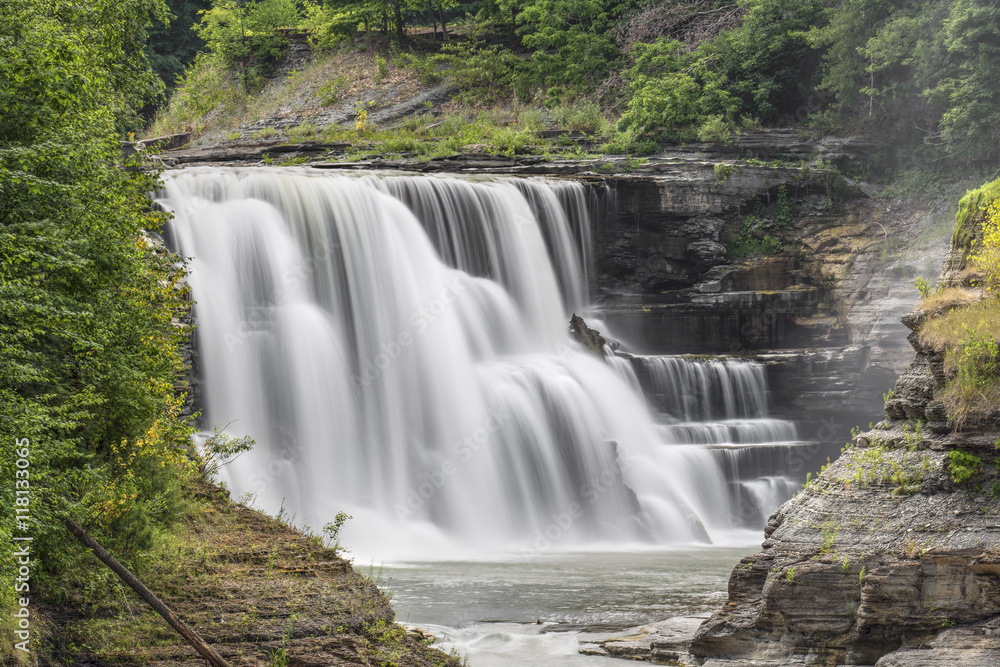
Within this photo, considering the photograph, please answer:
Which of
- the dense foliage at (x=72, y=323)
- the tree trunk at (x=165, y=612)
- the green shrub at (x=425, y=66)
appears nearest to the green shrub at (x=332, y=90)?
the green shrub at (x=425, y=66)

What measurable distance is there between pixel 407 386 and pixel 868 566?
12891 millimetres

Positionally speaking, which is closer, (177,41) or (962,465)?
(962,465)

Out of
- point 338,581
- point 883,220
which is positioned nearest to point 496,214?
point 883,220

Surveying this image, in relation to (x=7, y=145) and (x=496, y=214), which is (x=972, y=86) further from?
(x=7, y=145)

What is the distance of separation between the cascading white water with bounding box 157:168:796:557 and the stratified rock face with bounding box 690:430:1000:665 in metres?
8.35

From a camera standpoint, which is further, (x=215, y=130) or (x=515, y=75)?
(x=215, y=130)

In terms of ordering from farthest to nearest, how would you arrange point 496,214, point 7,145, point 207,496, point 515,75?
point 515,75
point 496,214
point 207,496
point 7,145

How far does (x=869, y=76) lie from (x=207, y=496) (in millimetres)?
27423

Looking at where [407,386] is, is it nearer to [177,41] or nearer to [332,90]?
[332,90]

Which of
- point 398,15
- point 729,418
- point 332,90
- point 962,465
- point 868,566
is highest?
point 398,15

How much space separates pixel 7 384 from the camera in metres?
6.74

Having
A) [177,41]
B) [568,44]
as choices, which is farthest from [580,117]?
[177,41]

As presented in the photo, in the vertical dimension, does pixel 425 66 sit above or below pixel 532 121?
above

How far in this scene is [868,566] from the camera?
883 cm
